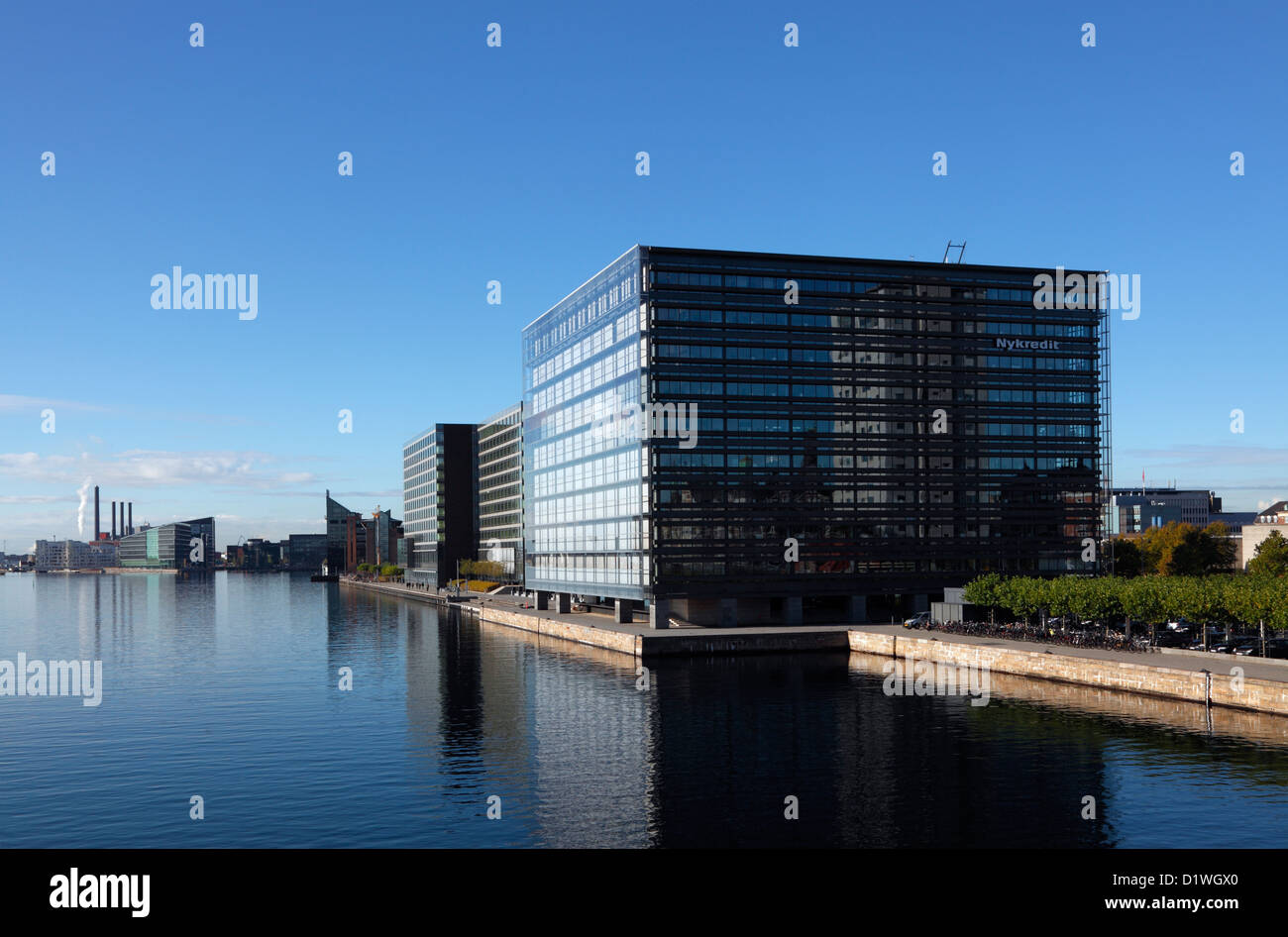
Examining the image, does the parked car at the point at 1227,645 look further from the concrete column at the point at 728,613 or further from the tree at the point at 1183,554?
the tree at the point at 1183,554

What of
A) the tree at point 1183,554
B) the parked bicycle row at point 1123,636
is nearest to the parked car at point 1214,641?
the parked bicycle row at point 1123,636

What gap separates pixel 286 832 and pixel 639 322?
83.5m

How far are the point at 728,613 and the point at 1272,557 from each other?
94180 millimetres

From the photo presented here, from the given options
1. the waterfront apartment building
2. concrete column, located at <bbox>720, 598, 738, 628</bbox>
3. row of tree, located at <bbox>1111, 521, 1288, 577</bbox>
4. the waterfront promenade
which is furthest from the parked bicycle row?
row of tree, located at <bbox>1111, 521, 1288, 577</bbox>

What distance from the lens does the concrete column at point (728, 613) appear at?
122m

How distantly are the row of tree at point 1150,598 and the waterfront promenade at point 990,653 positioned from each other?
4570 millimetres

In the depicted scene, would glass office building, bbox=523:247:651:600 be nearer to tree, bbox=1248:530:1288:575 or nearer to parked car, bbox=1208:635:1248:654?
parked car, bbox=1208:635:1248:654

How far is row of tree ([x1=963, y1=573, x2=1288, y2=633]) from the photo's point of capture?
265 ft

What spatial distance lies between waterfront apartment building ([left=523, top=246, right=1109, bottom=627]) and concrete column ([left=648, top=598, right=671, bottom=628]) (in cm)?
26

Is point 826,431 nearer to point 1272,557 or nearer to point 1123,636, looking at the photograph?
point 1123,636

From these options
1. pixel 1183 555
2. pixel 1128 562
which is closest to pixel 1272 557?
pixel 1183 555

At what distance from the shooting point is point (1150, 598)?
295ft

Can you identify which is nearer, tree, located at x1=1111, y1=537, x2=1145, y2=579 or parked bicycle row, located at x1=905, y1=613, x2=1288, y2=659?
parked bicycle row, located at x1=905, y1=613, x2=1288, y2=659
